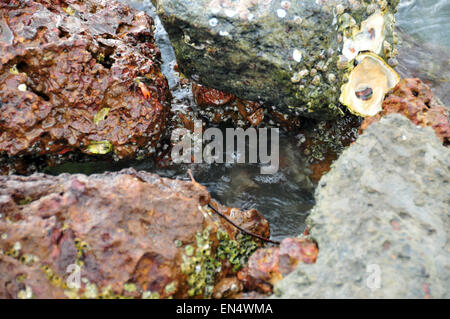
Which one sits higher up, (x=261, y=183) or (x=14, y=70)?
(x=14, y=70)

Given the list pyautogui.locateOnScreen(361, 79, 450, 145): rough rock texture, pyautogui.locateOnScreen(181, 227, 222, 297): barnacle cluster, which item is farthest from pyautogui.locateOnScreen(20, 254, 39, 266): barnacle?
pyautogui.locateOnScreen(361, 79, 450, 145): rough rock texture

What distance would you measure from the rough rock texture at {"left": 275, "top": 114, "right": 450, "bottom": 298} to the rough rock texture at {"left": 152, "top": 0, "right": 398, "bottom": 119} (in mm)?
980

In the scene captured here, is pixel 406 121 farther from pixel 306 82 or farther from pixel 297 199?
pixel 297 199

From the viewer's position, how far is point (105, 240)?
1.87 meters

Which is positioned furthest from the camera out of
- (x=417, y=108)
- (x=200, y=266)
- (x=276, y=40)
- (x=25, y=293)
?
(x=276, y=40)

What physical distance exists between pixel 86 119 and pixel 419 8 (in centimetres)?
509

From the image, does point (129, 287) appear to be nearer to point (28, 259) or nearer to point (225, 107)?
point (28, 259)

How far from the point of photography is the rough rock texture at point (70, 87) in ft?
9.07

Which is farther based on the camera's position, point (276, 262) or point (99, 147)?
point (99, 147)

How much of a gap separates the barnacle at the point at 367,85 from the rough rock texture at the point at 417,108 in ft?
0.89

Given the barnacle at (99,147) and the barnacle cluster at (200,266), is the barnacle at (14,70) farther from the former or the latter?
the barnacle cluster at (200,266)

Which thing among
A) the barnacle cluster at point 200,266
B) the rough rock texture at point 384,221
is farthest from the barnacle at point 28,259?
the rough rock texture at point 384,221

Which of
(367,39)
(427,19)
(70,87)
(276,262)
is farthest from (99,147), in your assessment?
(427,19)

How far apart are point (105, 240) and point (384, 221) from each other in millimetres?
1496
